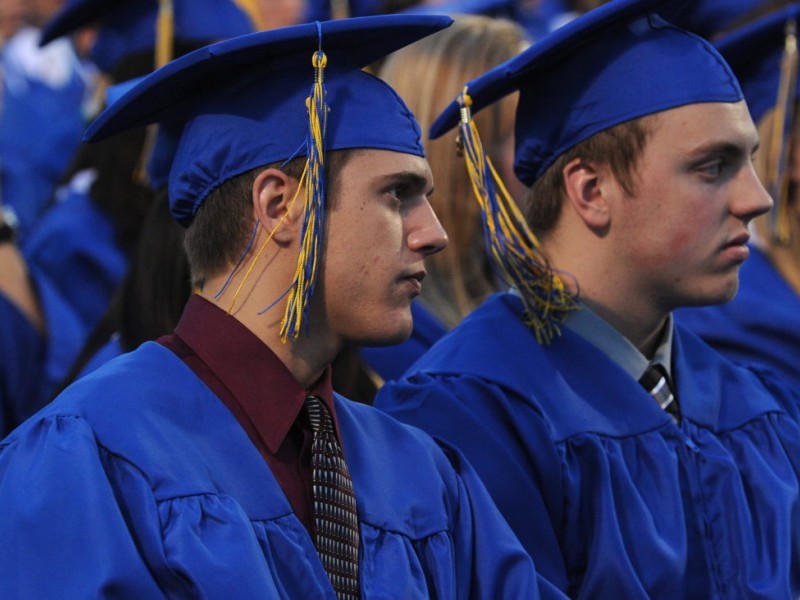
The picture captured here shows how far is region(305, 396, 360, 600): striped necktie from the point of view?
231 centimetres

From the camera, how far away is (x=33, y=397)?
171 inches

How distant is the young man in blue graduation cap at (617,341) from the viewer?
286 centimetres

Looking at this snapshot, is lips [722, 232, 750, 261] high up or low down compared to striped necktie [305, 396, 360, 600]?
up

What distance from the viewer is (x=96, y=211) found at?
4996 mm

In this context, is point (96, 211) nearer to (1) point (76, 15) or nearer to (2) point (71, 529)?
(1) point (76, 15)

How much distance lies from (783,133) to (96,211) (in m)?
2.16

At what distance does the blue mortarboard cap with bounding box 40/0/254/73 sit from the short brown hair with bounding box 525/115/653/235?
195cm

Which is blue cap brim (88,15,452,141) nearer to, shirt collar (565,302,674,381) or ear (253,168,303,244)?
ear (253,168,303,244)

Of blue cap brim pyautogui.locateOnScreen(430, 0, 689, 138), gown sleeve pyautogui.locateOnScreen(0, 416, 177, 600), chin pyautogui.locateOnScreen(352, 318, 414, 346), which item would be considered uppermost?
blue cap brim pyautogui.locateOnScreen(430, 0, 689, 138)

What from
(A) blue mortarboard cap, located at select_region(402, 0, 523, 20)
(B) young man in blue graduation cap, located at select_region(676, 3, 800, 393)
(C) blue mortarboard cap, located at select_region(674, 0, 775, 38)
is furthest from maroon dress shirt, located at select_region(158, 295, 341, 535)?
(C) blue mortarboard cap, located at select_region(674, 0, 775, 38)

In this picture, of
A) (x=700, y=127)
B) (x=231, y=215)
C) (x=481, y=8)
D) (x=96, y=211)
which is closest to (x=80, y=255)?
(x=96, y=211)

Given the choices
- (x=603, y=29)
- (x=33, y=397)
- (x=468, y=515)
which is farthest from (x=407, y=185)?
(x=33, y=397)

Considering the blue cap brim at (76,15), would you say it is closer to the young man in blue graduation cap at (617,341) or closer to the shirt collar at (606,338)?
the young man in blue graduation cap at (617,341)

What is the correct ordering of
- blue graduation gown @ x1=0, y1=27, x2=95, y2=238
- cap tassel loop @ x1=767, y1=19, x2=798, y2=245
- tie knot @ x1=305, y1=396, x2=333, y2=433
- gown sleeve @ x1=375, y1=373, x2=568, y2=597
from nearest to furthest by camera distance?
tie knot @ x1=305, y1=396, x2=333, y2=433, gown sleeve @ x1=375, y1=373, x2=568, y2=597, cap tassel loop @ x1=767, y1=19, x2=798, y2=245, blue graduation gown @ x1=0, y1=27, x2=95, y2=238
